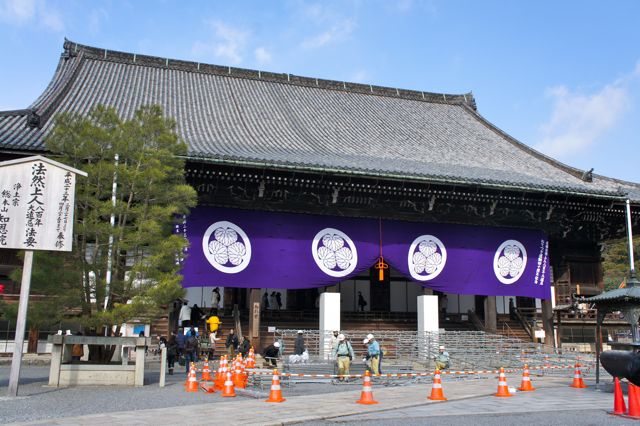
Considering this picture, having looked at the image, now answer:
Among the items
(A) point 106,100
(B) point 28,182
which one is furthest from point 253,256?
(A) point 106,100

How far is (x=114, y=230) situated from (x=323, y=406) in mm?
5993

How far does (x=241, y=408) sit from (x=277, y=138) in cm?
1401

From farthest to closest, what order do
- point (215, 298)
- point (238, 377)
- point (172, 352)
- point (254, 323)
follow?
point (215, 298), point (254, 323), point (172, 352), point (238, 377)

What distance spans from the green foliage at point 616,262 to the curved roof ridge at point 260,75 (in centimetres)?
2403

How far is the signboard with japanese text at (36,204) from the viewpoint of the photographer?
11.2 meters

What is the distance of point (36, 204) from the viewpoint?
37.3 ft

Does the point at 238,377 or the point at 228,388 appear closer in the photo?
the point at 228,388

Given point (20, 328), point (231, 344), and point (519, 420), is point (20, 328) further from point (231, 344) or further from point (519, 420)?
point (519, 420)

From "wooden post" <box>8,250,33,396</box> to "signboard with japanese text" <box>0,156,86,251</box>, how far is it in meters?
0.39

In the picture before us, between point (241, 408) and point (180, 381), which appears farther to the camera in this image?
point (180, 381)

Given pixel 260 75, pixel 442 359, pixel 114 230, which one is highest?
pixel 260 75

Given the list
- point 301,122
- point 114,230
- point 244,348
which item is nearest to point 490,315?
point 244,348

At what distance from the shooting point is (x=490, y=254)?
811 inches

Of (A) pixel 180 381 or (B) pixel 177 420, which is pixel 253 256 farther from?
(B) pixel 177 420
